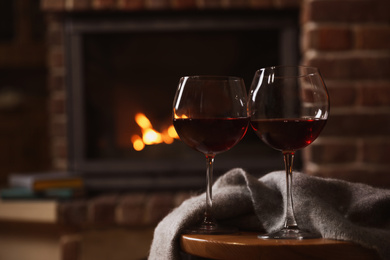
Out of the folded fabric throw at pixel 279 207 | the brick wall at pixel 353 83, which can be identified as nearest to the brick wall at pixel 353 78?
the brick wall at pixel 353 83

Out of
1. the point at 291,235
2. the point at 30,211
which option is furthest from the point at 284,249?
the point at 30,211

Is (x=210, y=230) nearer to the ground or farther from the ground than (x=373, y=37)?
nearer to the ground

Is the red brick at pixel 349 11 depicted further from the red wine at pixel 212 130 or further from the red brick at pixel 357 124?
the red wine at pixel 212 130

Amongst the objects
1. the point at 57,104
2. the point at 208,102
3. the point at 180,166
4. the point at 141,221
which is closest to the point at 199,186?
the point at 180,166

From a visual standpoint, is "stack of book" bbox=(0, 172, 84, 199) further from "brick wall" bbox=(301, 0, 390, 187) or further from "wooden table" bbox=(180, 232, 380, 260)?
"wooden table" bbox=(180, 232, 380, 260)

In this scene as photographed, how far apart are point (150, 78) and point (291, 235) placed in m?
1.48

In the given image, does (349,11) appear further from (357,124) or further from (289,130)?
(289,130)

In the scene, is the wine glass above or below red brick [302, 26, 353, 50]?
below

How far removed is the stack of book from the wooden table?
1348 millimetres

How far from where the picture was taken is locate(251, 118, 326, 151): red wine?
75 cm

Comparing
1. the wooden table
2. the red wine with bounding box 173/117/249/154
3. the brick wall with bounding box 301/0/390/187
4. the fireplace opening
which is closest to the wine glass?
the red wine with bounding box 173/117/249/154

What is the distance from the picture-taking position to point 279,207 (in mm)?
776

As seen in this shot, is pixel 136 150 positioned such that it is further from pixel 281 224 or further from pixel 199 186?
pixel 281 224

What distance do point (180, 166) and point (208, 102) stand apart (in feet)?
4.14
